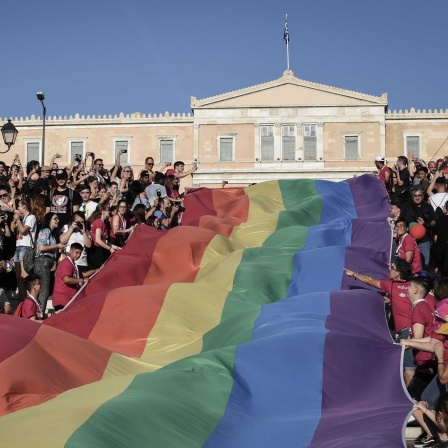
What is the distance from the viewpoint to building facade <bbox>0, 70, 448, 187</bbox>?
Answer: 170 feet

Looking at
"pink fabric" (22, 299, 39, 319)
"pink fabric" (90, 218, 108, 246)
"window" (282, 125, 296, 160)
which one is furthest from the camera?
"window" (282, 125, 296, 160)

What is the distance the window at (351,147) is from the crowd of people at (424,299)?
121 ft

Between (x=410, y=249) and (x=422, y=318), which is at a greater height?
(x=410, y=249)

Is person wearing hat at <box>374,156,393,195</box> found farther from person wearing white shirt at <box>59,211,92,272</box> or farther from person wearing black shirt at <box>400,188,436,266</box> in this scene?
person wearing white shirt at <box>59,211,92,272</box>

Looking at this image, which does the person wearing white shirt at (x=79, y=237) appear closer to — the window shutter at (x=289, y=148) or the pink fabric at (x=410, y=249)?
the pink fabric at (x=410, y=249)

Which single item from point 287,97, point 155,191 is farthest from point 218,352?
point 287,97

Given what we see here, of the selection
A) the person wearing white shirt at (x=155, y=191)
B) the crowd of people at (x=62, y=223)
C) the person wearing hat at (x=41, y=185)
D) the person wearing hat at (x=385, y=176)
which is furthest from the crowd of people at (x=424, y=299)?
the person wearing hat at (x=41, y=185)

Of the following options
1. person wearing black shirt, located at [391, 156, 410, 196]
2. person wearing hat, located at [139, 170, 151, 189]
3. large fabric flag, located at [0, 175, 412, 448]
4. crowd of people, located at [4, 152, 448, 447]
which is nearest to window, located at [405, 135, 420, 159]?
crowd of people, located at [4, 152, 448, 447]

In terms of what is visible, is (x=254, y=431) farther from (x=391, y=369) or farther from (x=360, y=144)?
(x=360, y=144)

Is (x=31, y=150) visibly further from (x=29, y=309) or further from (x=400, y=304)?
(x=400, y=304)

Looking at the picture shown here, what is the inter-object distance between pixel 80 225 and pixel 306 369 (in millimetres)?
5675

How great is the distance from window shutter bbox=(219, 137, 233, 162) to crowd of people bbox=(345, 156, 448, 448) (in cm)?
3727

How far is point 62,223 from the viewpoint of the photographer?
14.1 metres

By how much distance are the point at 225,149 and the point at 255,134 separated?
6.36 feet
